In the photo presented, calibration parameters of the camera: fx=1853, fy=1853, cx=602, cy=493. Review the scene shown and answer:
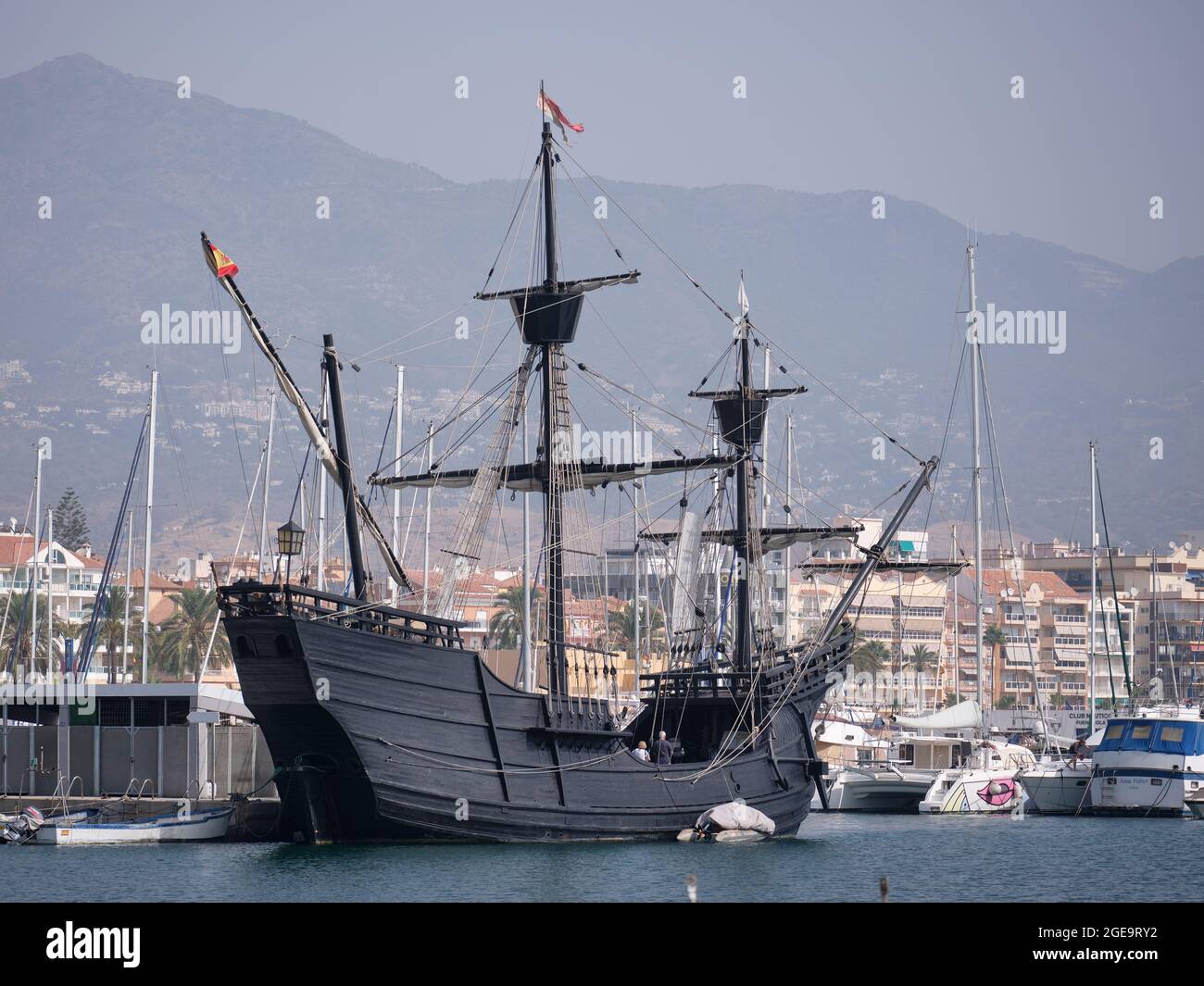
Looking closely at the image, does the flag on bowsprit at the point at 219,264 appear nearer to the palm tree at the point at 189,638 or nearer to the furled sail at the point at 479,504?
the furled sail at the point at 479,504

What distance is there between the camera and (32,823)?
43.6 meters

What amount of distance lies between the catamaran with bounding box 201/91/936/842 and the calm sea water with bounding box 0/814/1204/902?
3.75 feet

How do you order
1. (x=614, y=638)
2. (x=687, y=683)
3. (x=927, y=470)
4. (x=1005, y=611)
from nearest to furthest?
1. (x=687, y=683)
2. (x=927, y=470)
3. (x=614, y=638)
4. (x=1005, y=611)

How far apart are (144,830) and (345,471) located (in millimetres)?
9829

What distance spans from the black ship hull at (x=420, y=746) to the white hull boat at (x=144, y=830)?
3.42m

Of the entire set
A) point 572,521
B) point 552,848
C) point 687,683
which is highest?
point 572,521

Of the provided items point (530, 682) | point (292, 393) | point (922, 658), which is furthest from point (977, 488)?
point (922, 658)

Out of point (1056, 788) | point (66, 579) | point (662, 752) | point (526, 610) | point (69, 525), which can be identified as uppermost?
point (69, 525)

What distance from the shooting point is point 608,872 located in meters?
38.0

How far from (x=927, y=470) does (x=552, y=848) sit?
17483 mm

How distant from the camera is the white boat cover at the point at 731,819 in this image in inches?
1849

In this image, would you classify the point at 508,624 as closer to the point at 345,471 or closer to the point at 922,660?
the point at 922,660
